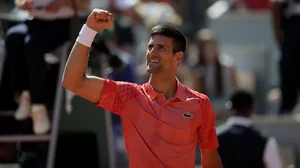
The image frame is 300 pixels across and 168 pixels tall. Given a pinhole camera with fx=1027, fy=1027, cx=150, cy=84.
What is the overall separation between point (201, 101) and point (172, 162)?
1.45 ft

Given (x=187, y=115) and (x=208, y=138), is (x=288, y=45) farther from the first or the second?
(x=187, y=115)

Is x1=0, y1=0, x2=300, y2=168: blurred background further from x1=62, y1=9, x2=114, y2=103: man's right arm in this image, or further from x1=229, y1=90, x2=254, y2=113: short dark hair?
x1=62, y1=9, x2=114, y2=103: man's right arm

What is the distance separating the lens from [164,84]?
6273 millimetres

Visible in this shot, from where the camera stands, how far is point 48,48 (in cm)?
866

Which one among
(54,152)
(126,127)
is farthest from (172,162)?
(54,152)

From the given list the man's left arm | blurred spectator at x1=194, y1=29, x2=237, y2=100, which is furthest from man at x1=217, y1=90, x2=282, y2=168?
blurred spectator at x1=194, y1=29, x2=237, y2=100

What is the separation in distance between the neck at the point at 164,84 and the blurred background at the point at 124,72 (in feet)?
7.80

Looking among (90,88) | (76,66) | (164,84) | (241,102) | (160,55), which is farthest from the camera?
(241,102)

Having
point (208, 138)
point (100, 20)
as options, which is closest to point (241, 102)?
point (208, 138)

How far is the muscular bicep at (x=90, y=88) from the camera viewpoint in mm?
5961

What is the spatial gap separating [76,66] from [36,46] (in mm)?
2715

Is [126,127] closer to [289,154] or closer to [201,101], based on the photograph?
[201,101]

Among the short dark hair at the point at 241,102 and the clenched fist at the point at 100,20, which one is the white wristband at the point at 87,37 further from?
the short dark hair at the point at 241,102

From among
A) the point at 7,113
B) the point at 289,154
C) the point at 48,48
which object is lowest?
the point at 289,154
